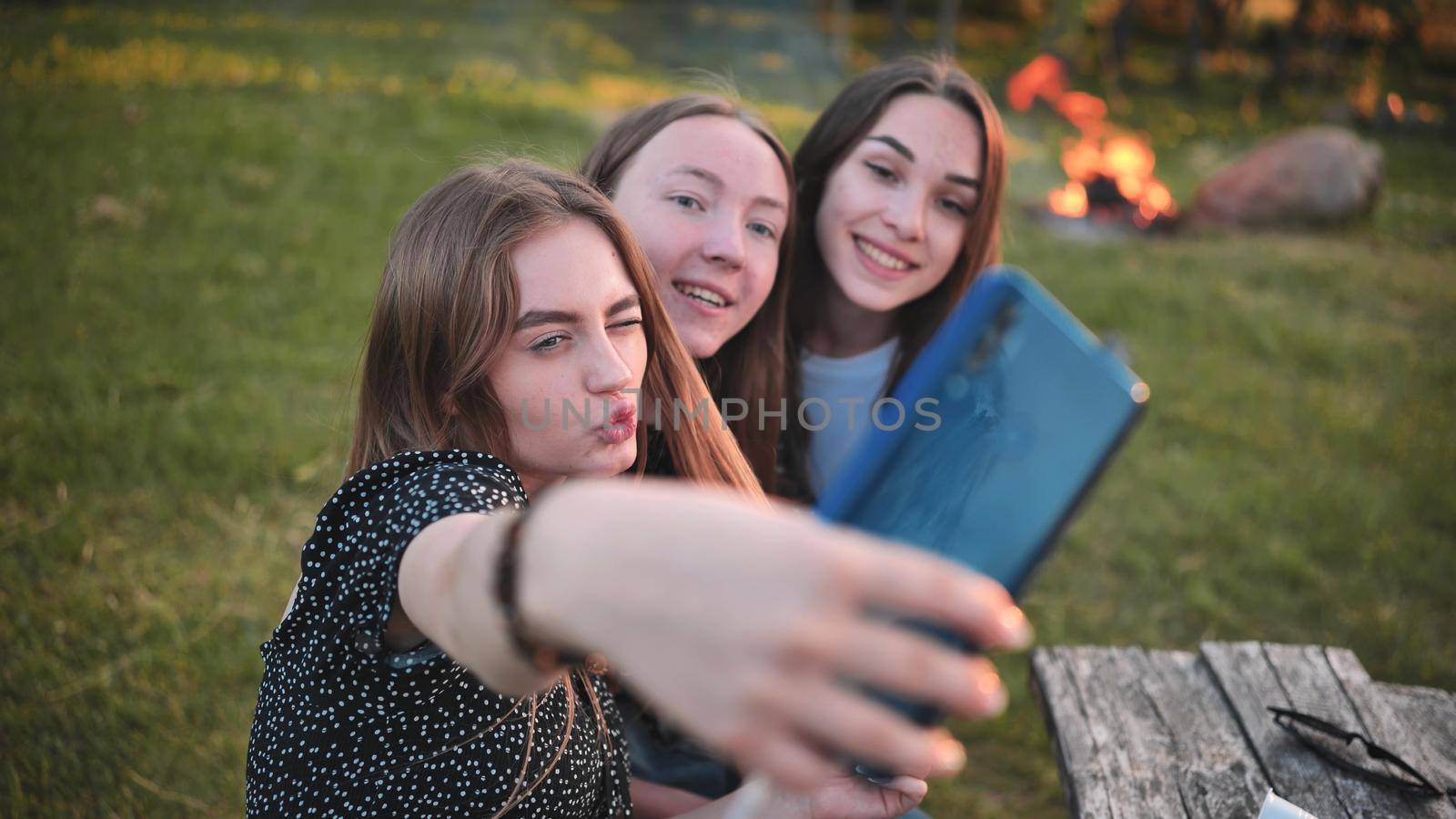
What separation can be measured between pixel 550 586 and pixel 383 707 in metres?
0.86

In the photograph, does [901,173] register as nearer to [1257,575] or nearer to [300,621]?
[300,621]

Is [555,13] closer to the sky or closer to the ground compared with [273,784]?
closer to the sky

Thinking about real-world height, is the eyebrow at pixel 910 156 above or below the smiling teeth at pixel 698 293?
above

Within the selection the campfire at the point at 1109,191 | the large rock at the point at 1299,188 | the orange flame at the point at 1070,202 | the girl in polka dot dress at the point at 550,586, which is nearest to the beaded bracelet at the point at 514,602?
the girl in polka dot dress at the point at 550,586

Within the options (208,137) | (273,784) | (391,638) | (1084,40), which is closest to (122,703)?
(273,784)

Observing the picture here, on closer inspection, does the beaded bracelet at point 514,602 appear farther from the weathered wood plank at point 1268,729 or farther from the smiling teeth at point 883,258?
the smiling teeth at point 883,258

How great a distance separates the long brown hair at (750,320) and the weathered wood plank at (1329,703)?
1.31 metres

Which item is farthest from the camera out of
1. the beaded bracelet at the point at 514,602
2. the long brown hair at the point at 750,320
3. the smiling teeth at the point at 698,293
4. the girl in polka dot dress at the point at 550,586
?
the long brown hair at the point at 750,320

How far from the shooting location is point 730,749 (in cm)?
71

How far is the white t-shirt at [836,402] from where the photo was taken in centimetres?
299

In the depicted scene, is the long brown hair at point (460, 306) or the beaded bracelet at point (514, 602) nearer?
the beaded bracelet at point (514, 602)

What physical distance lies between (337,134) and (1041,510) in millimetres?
7462

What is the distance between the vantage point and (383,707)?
1504mm

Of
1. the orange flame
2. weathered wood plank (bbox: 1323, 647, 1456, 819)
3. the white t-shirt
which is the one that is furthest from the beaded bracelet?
the orange flame
